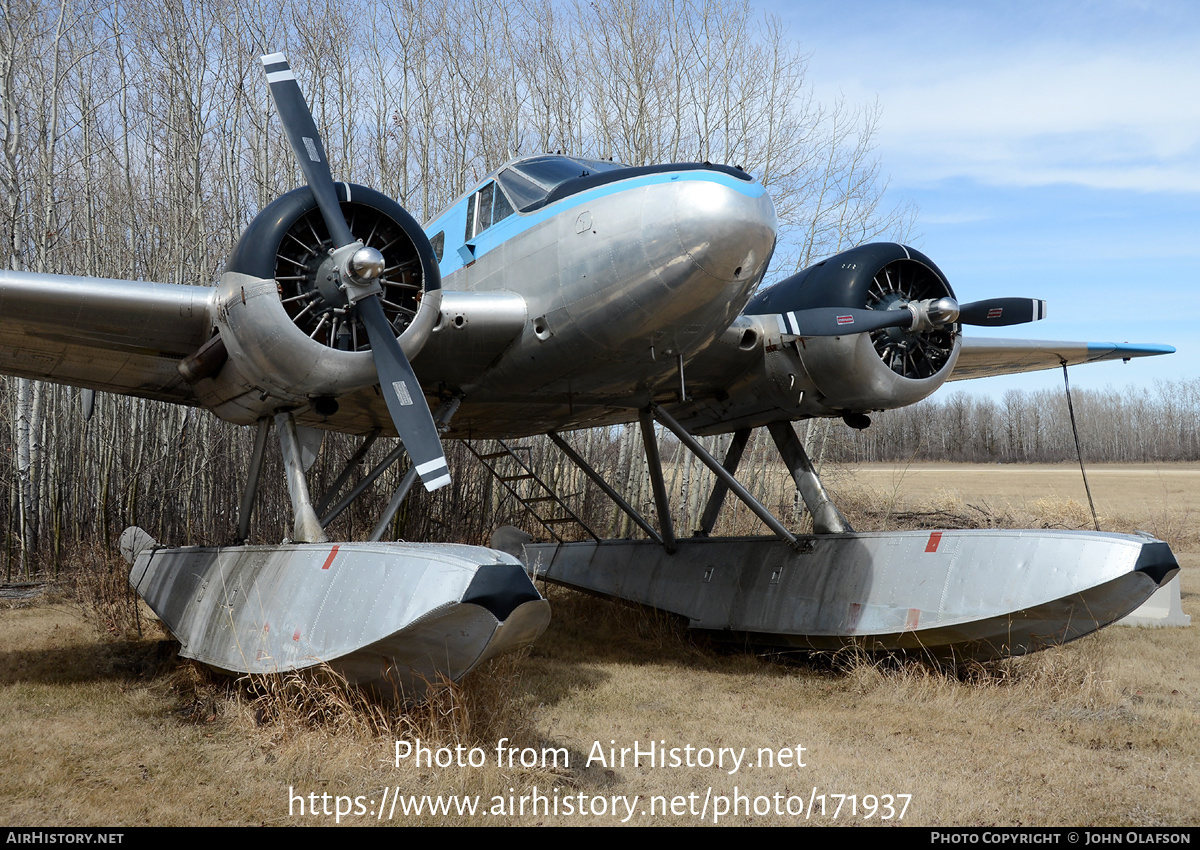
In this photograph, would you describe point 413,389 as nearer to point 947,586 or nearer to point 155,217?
point 947,586

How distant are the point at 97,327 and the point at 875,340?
6.44m

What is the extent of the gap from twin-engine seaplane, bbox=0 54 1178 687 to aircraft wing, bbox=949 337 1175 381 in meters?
1.48

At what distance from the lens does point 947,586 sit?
7301 mm

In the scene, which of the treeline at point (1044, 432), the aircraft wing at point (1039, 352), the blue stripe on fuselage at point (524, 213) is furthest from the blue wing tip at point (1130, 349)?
the treeline at point (1044, 432)

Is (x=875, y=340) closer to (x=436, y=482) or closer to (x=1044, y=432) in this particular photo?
(x=436, y=482)

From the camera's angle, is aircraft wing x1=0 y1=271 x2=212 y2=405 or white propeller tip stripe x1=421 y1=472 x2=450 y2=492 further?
aircraft wing x1=0 y1=271 x2=212 y2=405

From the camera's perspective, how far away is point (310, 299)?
19.7 ft

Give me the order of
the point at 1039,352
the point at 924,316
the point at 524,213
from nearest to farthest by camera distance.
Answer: the point at 524,213, the point at 924,316, the point at 1039,352

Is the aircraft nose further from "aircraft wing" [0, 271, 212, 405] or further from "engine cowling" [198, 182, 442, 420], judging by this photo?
"aircraft wing" [0, 271, 212, 405]

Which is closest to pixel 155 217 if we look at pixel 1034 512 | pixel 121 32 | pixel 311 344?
pixel 121 32

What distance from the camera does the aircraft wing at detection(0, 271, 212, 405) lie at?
5.98 metres

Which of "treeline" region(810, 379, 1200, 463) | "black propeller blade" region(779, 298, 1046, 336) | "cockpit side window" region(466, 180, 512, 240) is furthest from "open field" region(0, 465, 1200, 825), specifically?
"treeline" region(810, 379, 1200, 463)

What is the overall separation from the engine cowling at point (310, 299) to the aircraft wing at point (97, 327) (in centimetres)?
39

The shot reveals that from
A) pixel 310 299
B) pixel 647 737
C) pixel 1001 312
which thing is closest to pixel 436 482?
pixel 310 299
